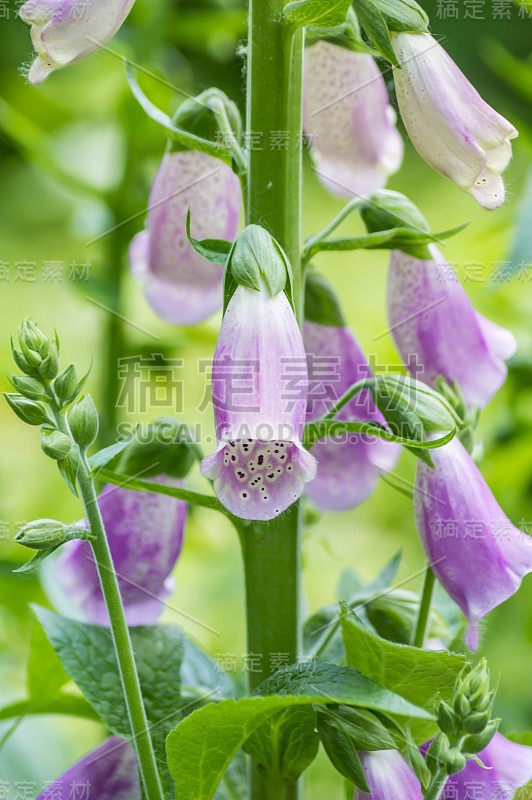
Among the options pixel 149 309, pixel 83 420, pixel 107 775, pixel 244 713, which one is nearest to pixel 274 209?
pixel 83 420

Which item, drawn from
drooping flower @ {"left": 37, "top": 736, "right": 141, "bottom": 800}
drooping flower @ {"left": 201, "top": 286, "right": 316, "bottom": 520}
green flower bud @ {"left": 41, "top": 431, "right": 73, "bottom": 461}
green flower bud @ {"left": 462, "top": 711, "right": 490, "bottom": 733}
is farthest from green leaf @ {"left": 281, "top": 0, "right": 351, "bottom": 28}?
drooping flower @ {"left": 37, "top": 736, "right": 141, "bottom": 800}

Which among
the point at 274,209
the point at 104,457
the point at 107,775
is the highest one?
the point at 274,209

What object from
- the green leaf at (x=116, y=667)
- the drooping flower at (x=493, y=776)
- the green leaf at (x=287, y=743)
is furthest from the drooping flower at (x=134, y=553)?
the drooping flower at (x=493, y=776)

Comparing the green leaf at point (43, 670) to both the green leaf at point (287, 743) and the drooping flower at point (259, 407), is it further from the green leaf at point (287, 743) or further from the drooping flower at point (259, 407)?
the drooping flower at point (259, 407)

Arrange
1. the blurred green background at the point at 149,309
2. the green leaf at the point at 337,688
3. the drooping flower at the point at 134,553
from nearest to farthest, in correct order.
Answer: the green leaf at the point at 337,688 → the drooping flower at the point at 134,553 → the blurred green background at the point at 149,309

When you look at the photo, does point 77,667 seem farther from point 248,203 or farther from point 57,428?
point 248,203

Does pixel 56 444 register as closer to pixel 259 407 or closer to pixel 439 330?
pixel 259 407

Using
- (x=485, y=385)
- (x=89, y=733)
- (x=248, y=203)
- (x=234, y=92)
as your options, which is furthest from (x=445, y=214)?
(x=248, y=203)
